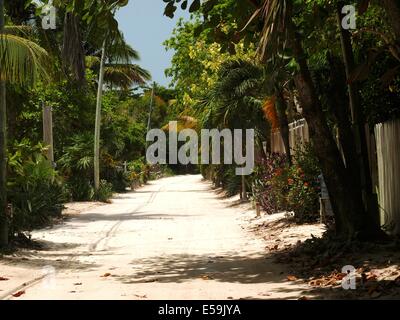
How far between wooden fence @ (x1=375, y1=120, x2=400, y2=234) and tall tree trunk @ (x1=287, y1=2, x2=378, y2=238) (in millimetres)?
803

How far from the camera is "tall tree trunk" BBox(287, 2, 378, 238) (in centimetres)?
962

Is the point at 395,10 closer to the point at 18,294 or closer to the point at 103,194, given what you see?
the point at 18,294

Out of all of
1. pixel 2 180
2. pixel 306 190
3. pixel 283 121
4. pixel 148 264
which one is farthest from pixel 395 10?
pixel 283 121

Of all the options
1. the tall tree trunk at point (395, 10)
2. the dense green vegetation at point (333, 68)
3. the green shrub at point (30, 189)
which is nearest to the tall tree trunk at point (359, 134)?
the dense green vegetation at point (333, 68)

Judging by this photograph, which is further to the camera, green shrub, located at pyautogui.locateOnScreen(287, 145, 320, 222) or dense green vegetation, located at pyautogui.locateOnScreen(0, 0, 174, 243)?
green shrub, located at pyautogui.locateOnScreen(287, 145, 320, 222)

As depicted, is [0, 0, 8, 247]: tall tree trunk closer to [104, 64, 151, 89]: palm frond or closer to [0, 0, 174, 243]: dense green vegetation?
[0, 0, 174, 243]: dense green vegetation

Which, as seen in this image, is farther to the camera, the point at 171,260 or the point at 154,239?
the point at 154,239

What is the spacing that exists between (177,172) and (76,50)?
70060 mm

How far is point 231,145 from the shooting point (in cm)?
2516

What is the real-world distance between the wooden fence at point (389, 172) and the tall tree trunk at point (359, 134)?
379 mm

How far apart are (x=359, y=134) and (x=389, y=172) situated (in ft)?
2.88

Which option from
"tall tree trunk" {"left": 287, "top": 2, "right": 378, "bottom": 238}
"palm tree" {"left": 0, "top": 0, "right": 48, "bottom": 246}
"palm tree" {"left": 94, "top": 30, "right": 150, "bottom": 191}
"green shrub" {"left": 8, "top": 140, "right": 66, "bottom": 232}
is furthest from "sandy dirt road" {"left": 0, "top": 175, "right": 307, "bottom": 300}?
"palm tree" {"left": 94, "top": 30, "right": 150, "bottom": 191}
